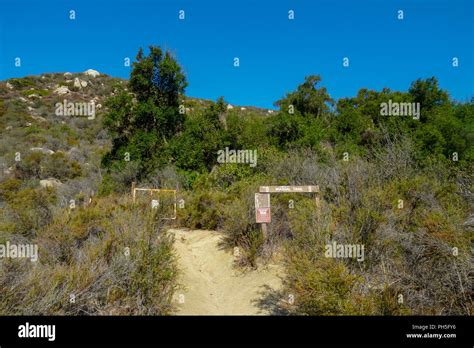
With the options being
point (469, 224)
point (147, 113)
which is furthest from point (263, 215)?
point (147, 113)

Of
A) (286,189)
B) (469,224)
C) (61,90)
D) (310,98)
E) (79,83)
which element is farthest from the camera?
(79,83)

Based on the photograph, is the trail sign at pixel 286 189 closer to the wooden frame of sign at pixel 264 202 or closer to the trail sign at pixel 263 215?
the wooden frame of sign at pixel 264 202

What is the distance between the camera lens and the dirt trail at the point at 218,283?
5375 mm

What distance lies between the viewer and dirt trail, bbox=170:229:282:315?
5375 millimetres

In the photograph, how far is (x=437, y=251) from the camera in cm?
434

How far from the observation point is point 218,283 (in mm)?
6688

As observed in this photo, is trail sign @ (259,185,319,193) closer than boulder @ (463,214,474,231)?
No

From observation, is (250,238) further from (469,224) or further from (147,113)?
(147,113)

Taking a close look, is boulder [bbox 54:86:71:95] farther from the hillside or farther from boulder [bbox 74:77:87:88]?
the hillside

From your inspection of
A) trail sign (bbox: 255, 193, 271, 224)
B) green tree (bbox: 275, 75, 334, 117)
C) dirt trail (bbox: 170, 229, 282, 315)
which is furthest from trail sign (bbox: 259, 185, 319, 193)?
green tree (bbox: 275, 75, 334, 117)

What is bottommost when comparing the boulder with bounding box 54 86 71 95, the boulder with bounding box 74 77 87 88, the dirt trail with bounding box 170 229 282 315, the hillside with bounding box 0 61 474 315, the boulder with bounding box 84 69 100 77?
the dirt trail with bounding box 170 229 282 315
